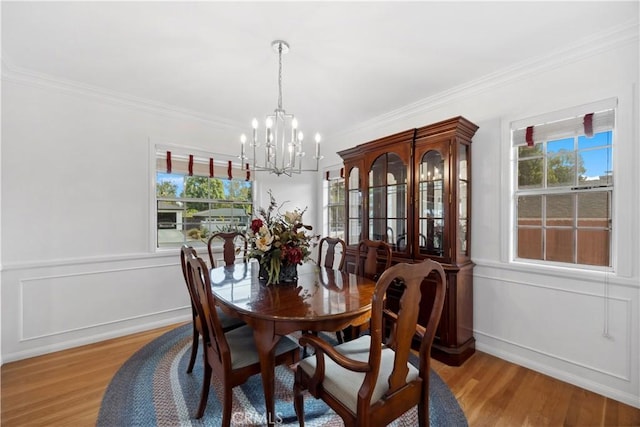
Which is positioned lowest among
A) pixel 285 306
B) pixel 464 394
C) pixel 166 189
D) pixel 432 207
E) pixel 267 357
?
pixel 464 394

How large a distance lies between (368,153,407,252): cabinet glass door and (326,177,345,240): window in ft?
3.60

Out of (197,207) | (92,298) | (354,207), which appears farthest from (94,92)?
(354,207)

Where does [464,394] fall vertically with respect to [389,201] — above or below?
below

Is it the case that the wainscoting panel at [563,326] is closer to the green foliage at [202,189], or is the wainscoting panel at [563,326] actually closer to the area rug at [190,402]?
the area rug at [190,402]

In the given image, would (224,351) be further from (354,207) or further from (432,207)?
(354,207)

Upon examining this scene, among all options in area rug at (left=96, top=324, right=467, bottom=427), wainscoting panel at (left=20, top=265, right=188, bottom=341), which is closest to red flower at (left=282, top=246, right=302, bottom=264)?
area rug at (left=96, top=324, right=467, bottom=427)

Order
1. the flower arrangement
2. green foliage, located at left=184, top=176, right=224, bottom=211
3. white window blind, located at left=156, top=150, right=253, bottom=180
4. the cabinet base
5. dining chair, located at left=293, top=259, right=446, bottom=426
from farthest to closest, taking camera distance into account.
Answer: green foliage, located at left=184, top=176, right=224, bottom=211 < white window blind, located at left=156, top=150, right=253, bottom=180 < the cabinet base < the flower arrangement < dining chair, located at left=293, top=259, right=446, bottom=426

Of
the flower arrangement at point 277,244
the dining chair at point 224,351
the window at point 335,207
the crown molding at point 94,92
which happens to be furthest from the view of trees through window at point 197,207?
the dining chair at point 224,351

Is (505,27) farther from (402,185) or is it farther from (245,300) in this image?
(245,300)

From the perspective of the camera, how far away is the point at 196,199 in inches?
143

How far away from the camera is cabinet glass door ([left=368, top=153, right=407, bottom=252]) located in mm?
2930

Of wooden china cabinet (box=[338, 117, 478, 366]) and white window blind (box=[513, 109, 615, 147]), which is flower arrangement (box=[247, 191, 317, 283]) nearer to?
wooden china cabinet (box=[338, 117, 478, 366])

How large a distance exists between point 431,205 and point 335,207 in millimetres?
2008

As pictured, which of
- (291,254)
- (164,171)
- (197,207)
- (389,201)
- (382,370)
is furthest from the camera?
(197,207)
